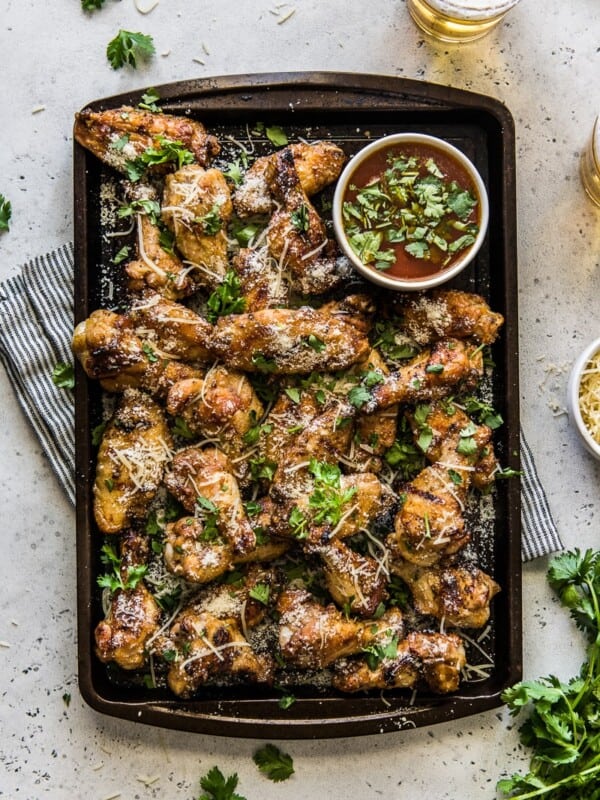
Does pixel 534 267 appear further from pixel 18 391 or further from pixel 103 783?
pixel 103 783

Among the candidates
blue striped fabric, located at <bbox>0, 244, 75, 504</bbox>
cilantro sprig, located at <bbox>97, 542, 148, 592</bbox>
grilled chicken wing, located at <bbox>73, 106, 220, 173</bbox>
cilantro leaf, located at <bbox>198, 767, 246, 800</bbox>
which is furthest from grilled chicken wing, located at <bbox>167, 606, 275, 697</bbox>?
grilled chicken wing, located at <bbox>73, 106, 220, 173</bbox>

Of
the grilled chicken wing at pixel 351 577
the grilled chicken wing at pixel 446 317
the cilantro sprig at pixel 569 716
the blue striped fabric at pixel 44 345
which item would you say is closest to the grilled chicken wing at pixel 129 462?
the blue striped fabric at pixel 44 345

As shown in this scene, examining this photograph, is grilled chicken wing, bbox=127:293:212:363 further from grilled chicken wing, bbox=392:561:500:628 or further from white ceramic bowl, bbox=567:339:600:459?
white ceramic bowl, bbox=567:339:600:459

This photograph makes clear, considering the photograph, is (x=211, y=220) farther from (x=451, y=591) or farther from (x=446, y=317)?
(x=451, y=591)

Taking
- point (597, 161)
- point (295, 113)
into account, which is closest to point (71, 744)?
point (295, 113)

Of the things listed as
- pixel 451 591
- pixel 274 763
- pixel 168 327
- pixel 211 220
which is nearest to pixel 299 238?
pixel 211 220

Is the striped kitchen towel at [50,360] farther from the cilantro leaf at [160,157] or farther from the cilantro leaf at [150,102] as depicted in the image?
the cilantro leaf at [150,102]
